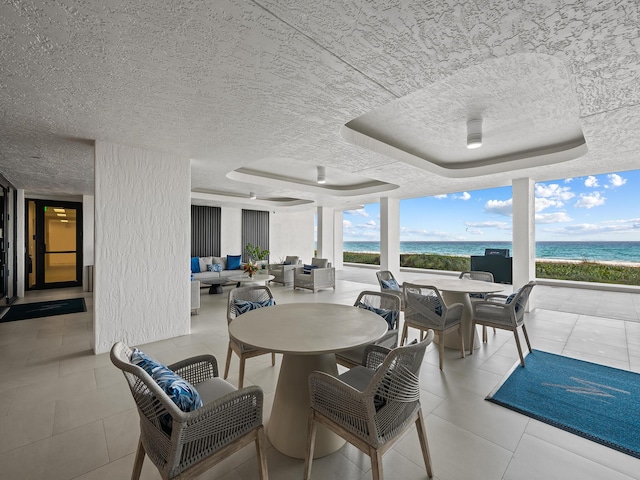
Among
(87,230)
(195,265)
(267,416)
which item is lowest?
(267,416)

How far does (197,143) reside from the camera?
3.38 m

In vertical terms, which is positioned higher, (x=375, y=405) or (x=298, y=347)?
(x=298, y=347)

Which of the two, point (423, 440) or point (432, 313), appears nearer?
point (423, 440)

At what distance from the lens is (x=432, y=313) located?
2953 mm

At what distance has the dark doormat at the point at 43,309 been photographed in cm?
473

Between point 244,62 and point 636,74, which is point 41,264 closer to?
point 244,62

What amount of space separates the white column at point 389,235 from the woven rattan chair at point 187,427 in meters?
6.71

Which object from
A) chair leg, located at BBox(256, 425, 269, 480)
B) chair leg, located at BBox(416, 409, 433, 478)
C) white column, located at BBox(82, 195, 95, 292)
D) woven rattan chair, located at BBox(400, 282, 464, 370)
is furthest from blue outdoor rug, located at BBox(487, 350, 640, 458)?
white column, located at BBox(82, 195, 95, 292)

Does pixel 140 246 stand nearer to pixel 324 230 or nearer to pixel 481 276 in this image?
pixel 481 276

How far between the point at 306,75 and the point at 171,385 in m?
2.07

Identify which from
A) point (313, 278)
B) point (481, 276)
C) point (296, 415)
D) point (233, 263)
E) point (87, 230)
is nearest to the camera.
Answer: point (296, 415)

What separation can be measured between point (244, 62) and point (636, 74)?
2.83 meters

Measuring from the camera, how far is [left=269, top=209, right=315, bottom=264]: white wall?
11.4 meters

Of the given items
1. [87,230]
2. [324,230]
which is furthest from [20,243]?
[324,230]
